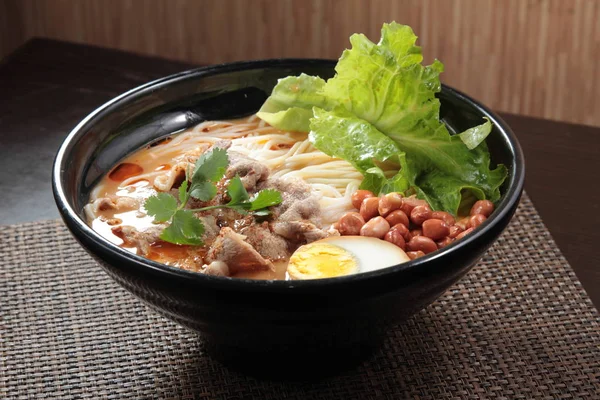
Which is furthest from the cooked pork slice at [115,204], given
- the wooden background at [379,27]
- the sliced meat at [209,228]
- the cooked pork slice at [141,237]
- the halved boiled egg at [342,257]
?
the wooden background at [379,27]

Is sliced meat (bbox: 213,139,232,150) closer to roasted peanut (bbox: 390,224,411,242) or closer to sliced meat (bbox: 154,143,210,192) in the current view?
sliced meat (bbox: 154,143,210,192)

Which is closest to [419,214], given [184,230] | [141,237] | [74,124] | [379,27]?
[184,230]

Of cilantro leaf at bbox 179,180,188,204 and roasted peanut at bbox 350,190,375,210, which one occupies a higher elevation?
cilantro leaf at bbox 179,180,188,204

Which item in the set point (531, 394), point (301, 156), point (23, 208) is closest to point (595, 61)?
point (301, 156)

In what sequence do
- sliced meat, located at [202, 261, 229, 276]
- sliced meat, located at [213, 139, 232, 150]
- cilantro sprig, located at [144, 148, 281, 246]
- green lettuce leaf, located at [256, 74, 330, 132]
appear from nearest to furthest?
sliced meat, located at [202, 261, 229, 276] → cilantro sprig, located at [144, 148, 281, 246] → sliced meat, located at [213, 139, 232, 150] → green lettuce leaf, located at [256, 74, 330, 132]

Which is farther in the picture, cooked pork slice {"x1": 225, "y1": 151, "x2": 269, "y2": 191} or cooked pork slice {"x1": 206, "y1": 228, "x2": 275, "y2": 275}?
cooked pork slice {"x1": 225, "y1": 151, "x2": 269, "y2": 191}

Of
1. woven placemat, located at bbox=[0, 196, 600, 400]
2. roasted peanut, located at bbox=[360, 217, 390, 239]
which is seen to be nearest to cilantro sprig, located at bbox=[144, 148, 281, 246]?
roasted peanut, located at bbox=[360, 217, 390, 239]

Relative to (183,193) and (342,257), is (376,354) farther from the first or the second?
(183,193)
